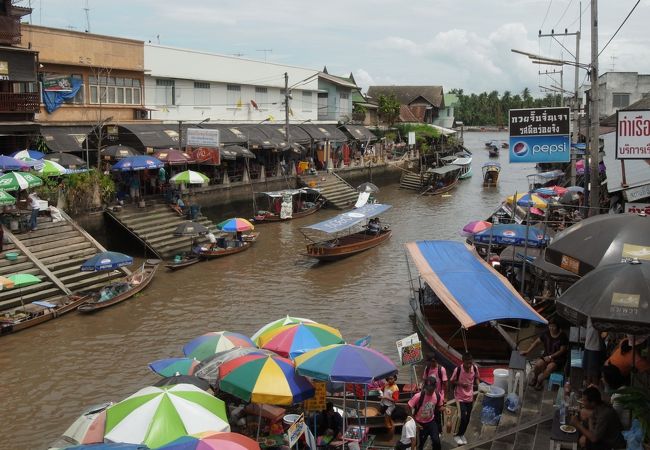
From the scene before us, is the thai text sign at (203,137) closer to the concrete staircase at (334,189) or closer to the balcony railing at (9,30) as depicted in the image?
the balcony railing at (9,30)

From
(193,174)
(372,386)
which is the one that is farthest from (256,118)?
(372,386)

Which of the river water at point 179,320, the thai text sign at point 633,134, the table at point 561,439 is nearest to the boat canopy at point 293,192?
the river water at point 179,320

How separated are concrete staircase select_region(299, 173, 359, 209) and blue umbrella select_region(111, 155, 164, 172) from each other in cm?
1391

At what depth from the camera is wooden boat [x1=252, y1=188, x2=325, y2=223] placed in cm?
3472

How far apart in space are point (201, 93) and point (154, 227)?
1533 centimetres

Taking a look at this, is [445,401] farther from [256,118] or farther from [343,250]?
[256,118]

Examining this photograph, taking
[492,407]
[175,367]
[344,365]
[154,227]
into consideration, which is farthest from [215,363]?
[154,227]

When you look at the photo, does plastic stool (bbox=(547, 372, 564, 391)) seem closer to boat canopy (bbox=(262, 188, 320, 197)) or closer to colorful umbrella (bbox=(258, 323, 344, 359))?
colorful umbrella (bbox=(258, 323, 344, 359))

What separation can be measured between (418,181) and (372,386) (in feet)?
132

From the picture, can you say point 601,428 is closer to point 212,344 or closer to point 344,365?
point 344,365

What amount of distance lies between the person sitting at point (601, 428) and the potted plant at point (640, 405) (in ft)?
1.00

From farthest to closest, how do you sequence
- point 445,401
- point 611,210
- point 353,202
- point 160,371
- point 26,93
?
point 353,202, point 26,93, point 611,210, point 160,371, point 445,401

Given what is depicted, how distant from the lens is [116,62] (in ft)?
109

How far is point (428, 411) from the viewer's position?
9867 millimetres
